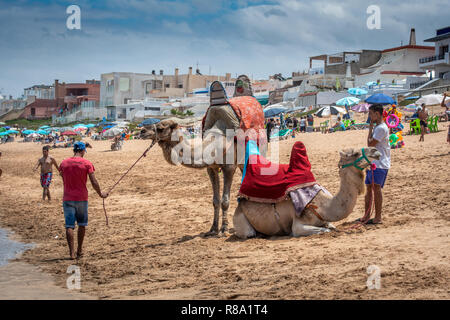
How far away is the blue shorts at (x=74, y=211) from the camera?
8.50 metres

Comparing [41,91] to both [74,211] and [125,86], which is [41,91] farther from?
[74,211]

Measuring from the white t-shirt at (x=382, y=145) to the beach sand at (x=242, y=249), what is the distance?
94 cm

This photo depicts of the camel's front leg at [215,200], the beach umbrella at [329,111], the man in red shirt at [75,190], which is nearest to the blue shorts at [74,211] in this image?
the man in red shirt at [75,190]

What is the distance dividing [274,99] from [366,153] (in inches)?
2200

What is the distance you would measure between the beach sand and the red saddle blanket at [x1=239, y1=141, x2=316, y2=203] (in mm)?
723

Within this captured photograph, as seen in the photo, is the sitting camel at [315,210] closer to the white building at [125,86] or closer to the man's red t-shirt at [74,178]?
the man's red t-shirt at [74,178]

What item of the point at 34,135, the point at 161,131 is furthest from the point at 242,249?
the point at 34,135

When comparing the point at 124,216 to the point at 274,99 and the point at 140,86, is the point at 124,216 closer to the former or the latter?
the point at 274,99

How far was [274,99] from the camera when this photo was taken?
63.0 m

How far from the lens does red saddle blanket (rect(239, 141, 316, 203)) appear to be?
8.19 metres

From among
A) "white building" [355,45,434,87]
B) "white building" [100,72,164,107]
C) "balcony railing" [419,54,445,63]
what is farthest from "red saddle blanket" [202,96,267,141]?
"white building" [100,72,164,107]

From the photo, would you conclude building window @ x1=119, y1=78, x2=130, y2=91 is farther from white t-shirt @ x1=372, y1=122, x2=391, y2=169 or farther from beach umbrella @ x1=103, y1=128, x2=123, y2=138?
white t-shirt @ x1=372, y1=122, x2=391, y2=169

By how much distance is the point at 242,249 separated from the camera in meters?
7.96
